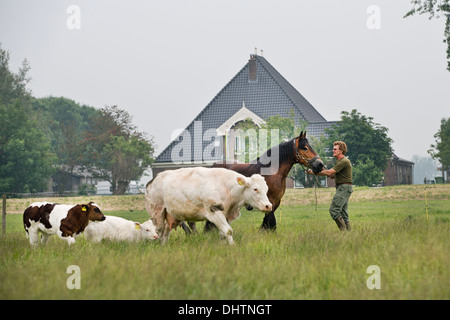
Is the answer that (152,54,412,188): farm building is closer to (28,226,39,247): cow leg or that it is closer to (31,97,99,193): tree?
(31,97,99,193): tree

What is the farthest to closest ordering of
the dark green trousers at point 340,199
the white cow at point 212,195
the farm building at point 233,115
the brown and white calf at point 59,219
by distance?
the farm building at point 233,115 → the dark green trousers at point 340,199 → the brown and white calf at point 59,219 → the white cow at point 212,195

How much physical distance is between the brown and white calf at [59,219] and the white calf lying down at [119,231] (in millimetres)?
691

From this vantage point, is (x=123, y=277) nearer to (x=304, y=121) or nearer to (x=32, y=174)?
(x=304, y=121)

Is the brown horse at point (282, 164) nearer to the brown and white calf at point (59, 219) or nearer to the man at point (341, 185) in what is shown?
the man at point (341, 185)

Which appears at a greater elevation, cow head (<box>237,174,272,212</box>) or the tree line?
the tree line

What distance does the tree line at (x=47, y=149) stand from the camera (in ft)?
175

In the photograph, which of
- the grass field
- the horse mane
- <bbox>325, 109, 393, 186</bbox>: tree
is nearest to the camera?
the grass field

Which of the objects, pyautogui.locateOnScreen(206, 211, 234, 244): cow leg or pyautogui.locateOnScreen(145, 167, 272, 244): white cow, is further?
pyautogui.locateOnScreen(145, 167, 272, 244): white cow

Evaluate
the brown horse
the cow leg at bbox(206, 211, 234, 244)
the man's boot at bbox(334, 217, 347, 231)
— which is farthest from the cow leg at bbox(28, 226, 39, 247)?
the man's boot at bbox(334, 217, 347, 231)

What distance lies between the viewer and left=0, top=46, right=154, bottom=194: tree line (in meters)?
53.2

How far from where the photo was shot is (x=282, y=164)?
42.6 feet

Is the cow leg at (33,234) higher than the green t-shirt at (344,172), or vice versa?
the green t-shirt at (344,172)

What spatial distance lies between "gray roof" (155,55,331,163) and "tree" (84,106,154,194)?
154 inches

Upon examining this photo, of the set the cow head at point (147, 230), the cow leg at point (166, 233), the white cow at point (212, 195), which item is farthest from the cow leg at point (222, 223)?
the cow head at point (147, 230)
